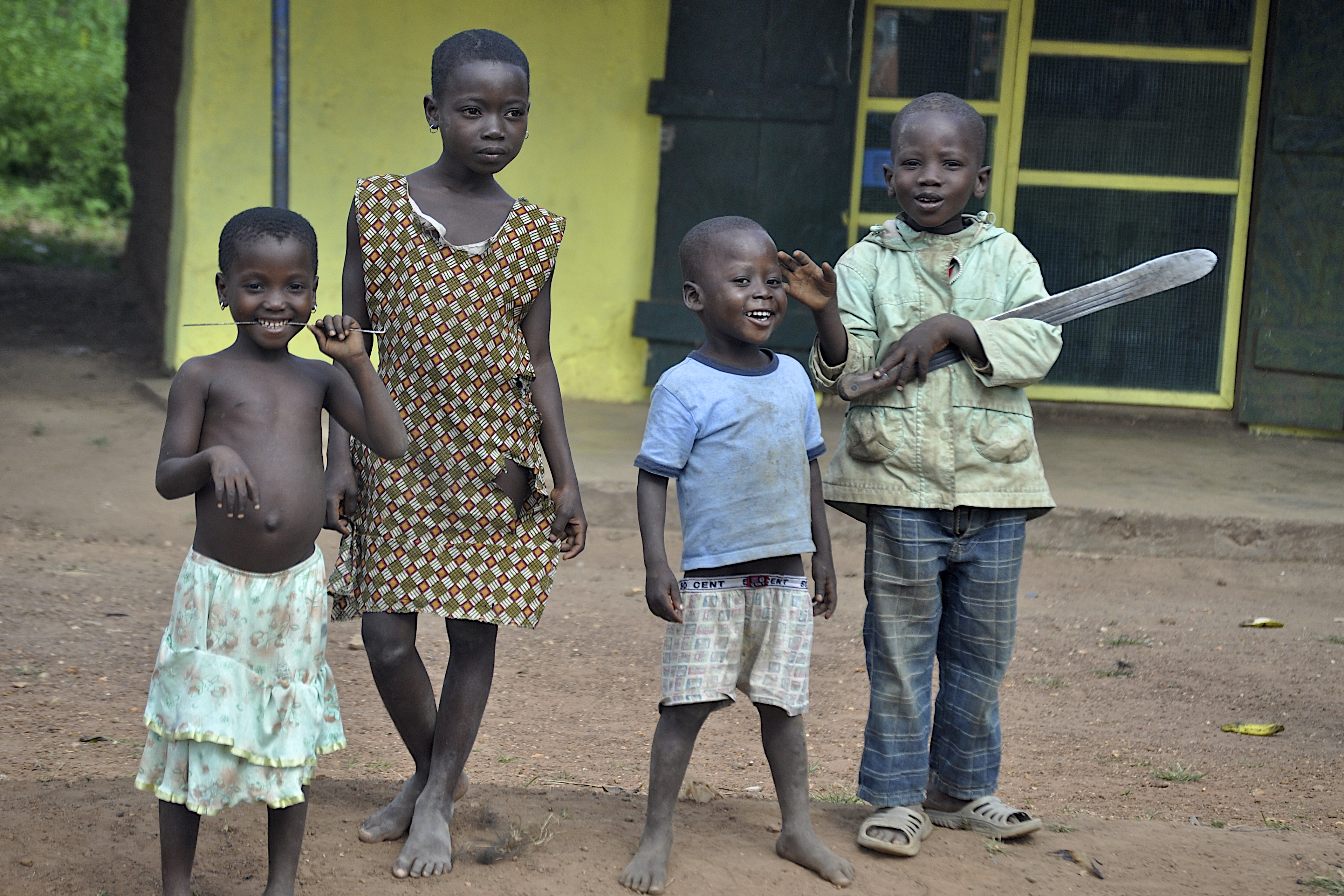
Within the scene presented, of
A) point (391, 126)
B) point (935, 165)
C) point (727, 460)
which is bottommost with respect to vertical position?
point (727, 460)

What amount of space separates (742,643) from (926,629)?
0.47m

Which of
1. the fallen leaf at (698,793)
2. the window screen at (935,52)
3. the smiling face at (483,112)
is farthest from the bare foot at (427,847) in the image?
the window screen at (935,52)

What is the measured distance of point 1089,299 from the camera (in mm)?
2734

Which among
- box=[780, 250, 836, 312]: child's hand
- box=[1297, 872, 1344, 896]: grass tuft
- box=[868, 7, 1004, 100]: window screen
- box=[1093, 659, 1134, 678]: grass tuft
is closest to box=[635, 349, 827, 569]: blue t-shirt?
box=[780, 250, 836, 312]: child's hand

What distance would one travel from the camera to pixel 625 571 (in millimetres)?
5125

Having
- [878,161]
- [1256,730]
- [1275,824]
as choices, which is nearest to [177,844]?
[1275,824]

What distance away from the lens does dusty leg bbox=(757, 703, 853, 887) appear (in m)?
2.59

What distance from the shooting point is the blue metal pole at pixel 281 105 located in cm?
500

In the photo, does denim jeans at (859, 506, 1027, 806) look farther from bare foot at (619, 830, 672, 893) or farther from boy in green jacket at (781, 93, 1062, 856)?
bare foot at (619, 830, 672, 893)

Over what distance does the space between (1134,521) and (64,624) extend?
392 cm

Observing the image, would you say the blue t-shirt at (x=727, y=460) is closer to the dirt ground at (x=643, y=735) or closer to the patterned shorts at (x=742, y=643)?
the patterned shorts at (x=742, y=643)

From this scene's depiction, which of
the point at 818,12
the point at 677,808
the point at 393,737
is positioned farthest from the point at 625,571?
the point at 818,12

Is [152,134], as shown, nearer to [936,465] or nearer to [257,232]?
[257,232]

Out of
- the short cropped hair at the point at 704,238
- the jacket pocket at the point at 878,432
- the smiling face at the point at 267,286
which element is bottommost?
the jacket pocket at the point at 878,432
